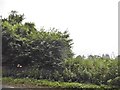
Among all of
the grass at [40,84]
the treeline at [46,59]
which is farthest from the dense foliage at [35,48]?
the grass at [40,84]

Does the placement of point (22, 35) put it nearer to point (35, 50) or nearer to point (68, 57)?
point (35, 50)

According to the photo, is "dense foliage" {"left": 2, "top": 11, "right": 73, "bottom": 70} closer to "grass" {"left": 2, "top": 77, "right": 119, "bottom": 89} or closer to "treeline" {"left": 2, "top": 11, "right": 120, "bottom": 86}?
"treeline" {"left": 2, "top": 11, "right": 120, "bottom": 86}

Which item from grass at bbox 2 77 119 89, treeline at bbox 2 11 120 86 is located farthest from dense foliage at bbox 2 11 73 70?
grass at bbox 2 77 119 89

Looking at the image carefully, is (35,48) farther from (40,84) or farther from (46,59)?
(40,84)

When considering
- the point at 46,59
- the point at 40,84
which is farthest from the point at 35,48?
the point at 40,84

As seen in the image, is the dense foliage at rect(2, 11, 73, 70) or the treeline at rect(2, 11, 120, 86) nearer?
Answer: the treeline at rect(2, 11, 120, 86)

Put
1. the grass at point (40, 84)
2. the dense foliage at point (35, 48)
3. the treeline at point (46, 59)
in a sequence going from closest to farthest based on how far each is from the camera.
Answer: the grass at point (40, 84), the treeline at point (46, 59), the dense foliage at point (35, 48)

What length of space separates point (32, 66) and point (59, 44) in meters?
2.02

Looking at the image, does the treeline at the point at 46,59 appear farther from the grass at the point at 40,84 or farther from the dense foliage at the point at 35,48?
the grass at the point at 40,84

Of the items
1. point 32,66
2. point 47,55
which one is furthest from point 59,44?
point 32,66

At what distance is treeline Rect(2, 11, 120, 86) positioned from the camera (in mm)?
16094

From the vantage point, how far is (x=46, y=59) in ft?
57.5

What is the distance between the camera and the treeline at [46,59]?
16094 millimetres

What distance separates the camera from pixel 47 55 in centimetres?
1744
